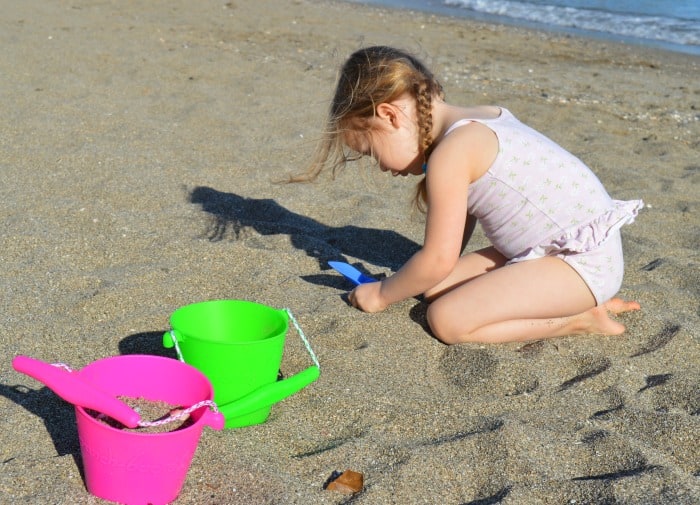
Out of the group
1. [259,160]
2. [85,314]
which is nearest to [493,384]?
[85,314]

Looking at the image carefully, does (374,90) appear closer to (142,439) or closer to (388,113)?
(388,113)

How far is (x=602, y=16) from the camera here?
447 inches

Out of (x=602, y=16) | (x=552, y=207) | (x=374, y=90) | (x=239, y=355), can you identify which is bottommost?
(x=602, y=16)

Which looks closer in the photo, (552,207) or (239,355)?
(239,355)

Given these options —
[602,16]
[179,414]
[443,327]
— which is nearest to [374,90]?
[443,327]

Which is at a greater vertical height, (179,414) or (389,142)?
(389,142)

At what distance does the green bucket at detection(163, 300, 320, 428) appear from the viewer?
195 centimetres

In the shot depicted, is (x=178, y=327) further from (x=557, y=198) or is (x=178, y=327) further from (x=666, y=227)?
(x=666, y=227)

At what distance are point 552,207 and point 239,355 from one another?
50.1 inches

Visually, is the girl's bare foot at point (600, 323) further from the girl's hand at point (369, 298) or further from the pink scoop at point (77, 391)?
the pink scoop at point (77, 391)

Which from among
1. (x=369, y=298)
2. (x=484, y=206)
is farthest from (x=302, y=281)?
(x=484, y=206)

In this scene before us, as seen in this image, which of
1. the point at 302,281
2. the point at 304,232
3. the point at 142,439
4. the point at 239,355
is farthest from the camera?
the point at 304,232

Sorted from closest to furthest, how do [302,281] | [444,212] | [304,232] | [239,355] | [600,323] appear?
[239,355] < [444,212] < [600,323] < [302,281] < [304,232]

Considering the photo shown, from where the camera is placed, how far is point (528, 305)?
2.76 meters
